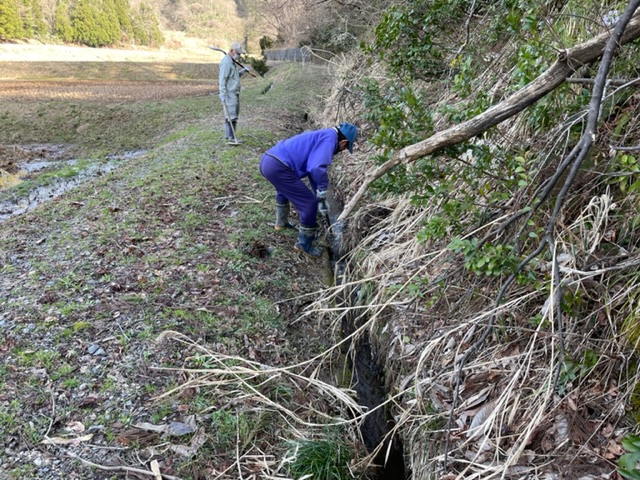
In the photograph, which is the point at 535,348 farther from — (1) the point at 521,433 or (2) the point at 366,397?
(2) the point at 366,397

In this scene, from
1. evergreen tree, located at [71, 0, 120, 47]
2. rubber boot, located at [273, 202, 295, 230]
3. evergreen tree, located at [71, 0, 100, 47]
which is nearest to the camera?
rubber boot, located at [273, 202, 295, 230]

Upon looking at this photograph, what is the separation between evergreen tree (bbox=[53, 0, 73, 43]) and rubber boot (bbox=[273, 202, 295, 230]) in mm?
47080

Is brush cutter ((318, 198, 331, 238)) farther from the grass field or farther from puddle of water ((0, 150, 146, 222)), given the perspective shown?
puddle of water ((0, 150, 146, 222))

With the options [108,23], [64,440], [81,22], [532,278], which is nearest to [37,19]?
[81,22]

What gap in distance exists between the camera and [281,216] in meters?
5.69

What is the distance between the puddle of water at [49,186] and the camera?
24.6ft

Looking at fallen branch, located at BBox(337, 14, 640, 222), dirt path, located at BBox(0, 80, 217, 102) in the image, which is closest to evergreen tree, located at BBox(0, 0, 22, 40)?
dirt path, located at BBox(0, 80, 217, 102)

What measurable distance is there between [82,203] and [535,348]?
629 centimetres

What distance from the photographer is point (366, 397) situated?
3.84 m

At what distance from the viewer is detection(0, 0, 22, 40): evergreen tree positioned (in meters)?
34.0

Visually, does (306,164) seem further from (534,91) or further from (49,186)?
(49,186)

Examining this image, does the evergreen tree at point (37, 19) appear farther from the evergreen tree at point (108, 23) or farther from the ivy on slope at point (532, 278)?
the ivy on slope at point (532, 278)

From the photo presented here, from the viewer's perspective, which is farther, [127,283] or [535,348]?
[127,283]

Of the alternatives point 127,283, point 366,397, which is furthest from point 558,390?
point 127,283
